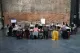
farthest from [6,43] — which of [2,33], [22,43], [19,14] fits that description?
[19,14]

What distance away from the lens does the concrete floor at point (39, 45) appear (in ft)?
36.2

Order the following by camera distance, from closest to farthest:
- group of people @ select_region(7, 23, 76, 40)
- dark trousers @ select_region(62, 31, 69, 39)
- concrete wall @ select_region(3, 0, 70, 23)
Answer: group of people @ select_region(7, 23, 76, 40), dark trousers @ select_region(62, 31, 69, 39), concrete wall @ select_region(3, 0, 70, 23)

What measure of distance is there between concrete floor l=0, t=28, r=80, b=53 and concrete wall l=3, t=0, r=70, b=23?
7.78ft

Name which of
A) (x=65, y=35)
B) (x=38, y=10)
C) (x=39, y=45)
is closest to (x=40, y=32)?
(x=65, y=35)

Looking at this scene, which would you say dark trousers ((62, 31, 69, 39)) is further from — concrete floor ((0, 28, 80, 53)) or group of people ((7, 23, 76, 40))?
concrete floor ((0, 28, 80, 53))

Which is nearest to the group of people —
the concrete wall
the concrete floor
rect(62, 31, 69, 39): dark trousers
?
rect(62, 31, 69, 39): dark trousers

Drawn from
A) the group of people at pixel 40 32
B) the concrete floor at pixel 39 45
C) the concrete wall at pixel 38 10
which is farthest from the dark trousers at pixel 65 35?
the concrete wall at pixel 38 10

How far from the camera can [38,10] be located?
16.2m

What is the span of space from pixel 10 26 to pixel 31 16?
78.7 inches

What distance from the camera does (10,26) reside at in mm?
14711

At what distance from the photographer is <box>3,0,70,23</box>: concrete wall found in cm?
1606

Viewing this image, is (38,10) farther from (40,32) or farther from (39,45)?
(39,45)

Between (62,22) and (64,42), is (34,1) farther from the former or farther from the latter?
(64,42)

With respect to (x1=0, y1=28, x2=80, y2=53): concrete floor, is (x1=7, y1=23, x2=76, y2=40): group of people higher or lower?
higher
